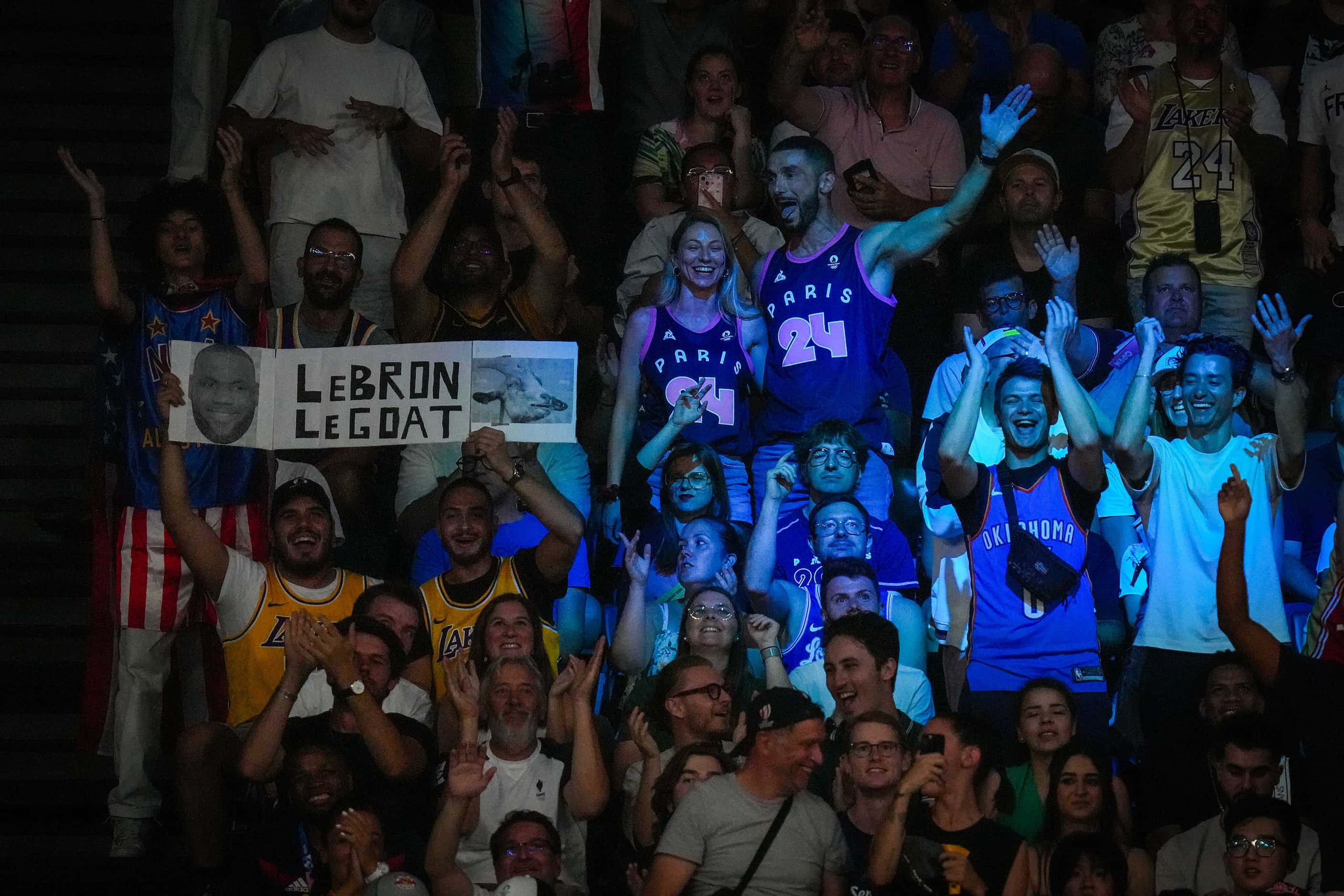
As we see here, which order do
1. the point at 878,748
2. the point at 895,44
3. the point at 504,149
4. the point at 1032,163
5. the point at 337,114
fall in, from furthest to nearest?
1. the point at 895,44
2. the point at 337,114
3. the point at 1032,163
4. the point at 504,149
5. the point at 878,748

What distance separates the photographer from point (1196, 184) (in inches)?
314

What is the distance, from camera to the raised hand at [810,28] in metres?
8.07

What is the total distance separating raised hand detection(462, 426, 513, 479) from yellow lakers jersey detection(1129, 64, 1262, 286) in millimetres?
2882

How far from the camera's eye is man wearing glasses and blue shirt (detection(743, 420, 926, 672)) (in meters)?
6.77

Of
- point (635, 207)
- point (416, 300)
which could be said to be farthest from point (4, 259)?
point (635, 207)

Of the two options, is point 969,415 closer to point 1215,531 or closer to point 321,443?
point 1215,531

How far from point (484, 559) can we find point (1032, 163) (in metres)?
2.76

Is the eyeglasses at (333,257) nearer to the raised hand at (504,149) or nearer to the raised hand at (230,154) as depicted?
the raised hand at (230,154)

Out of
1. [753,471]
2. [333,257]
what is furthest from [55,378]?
[753,471]

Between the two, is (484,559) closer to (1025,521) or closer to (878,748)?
(878,748)

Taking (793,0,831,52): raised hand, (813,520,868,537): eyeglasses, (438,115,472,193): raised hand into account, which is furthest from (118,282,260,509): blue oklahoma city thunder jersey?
(793,0,831,52): raised hand

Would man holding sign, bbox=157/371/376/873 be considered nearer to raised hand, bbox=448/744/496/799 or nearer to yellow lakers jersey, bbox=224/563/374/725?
yellow lakers jersey, bbox=224/563/374/725

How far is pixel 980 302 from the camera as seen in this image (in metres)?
7.38

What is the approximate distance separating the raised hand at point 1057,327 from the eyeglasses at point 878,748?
162 cm
